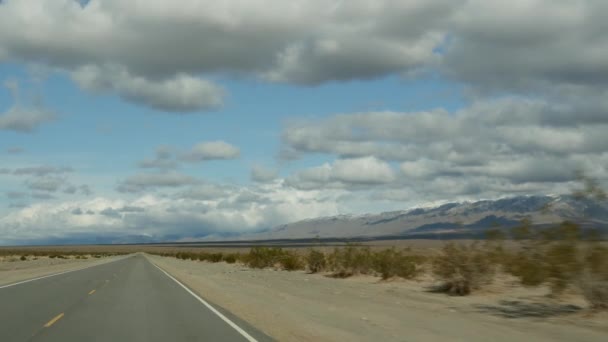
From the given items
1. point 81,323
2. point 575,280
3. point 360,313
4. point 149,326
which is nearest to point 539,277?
point 575,280

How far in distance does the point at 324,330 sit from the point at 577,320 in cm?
657

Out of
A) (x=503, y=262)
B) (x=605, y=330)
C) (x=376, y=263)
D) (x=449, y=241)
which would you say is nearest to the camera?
(x=605, y=330)

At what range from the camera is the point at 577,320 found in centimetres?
1638

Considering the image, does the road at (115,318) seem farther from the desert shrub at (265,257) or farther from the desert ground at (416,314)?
the desert shrub at (265,257)

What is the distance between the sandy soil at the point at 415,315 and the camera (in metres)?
14.4

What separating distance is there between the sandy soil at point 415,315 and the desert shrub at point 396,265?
519 cm

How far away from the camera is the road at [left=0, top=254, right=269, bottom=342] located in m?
13.7

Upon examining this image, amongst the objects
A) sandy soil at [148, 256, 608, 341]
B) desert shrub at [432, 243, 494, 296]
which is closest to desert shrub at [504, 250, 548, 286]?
sandy soil at [148, 256, 608, 341]

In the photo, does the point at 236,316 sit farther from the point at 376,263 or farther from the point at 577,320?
the point at 376,263

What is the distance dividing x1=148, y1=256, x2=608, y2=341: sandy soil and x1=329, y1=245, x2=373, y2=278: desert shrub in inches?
426

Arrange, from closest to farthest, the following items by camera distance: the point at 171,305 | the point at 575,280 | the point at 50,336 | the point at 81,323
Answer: the point at 50,336
the point at 81,323
the point at 575,280
the point at 171,305

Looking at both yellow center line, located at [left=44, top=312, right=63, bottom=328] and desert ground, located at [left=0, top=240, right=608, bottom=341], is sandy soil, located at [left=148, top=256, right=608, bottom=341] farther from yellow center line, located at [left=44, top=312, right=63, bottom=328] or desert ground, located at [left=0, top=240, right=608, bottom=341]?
yellow center line, located at [left=44, top=312, right=63, bottom=328]

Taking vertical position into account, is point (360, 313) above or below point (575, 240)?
below

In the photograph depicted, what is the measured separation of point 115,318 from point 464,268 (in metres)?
14.0
